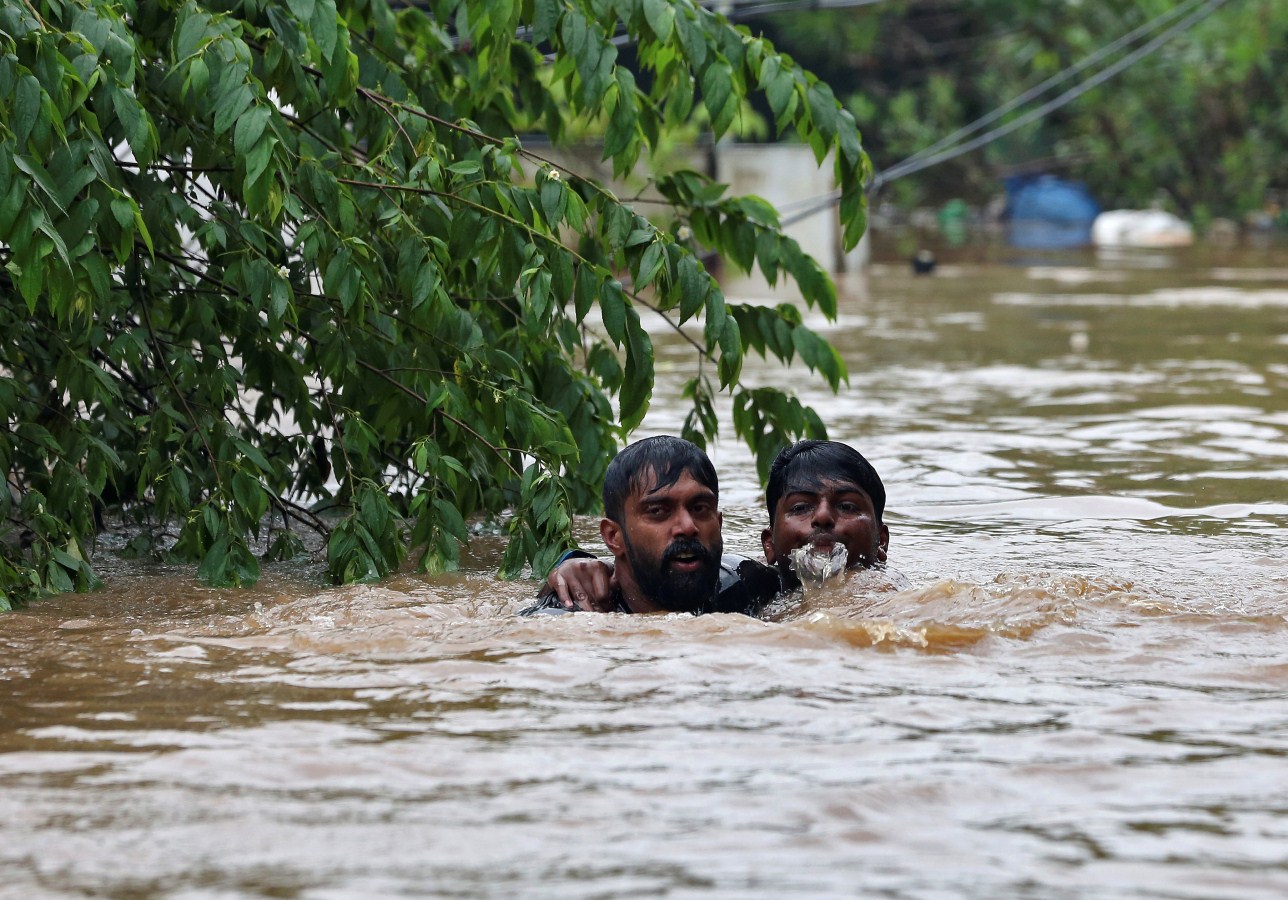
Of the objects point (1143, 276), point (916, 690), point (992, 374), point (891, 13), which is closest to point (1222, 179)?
point (891, 13)

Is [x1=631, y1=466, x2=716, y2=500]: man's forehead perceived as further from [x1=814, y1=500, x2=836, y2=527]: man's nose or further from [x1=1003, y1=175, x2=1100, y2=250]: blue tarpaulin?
[x1=1003, y1=175, x2=1100, y2=250]: blue tarpaulin

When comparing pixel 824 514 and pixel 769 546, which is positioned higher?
pixel 824 514

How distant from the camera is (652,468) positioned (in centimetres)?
561

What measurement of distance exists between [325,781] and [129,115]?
214cm

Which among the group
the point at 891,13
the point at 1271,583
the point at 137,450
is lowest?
the point at 1271,583

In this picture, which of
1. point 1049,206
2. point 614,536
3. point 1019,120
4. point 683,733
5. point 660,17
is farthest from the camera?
point 1049,206

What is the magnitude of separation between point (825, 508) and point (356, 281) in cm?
164

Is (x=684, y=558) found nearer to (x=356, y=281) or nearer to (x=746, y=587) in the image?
(x=746, y=587)

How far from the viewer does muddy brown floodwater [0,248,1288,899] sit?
3256mm

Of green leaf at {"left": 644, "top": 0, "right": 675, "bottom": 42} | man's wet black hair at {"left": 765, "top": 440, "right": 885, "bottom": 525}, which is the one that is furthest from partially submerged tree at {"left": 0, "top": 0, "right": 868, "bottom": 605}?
man's wet black hair at {"left": 765, "top": 440, "right": 885, "bottom": 525}

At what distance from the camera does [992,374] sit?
12.4m

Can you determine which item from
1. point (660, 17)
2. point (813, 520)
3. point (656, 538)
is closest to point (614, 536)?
point (656, 538)

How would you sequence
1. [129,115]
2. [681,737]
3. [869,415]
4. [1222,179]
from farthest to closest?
1. [1222,179]
2. [869,415]
3. [129,115]
4. [681,737]

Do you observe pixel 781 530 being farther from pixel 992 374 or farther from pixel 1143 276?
pixel 1143 276
